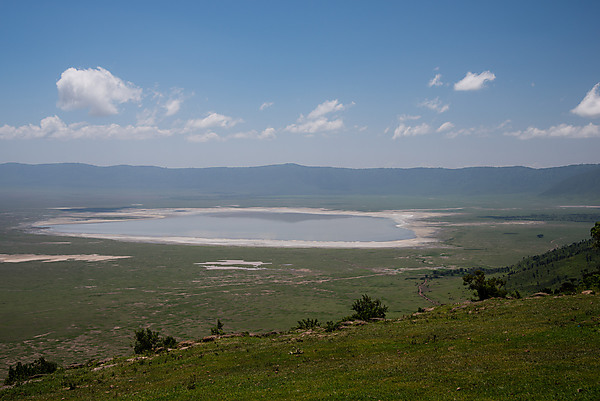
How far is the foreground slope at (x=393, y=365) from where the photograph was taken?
15367mm

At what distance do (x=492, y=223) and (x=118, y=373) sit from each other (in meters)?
192

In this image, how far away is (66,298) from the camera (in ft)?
235

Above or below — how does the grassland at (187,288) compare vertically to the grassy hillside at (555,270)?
below

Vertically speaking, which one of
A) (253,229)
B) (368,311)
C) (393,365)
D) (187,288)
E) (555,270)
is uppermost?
(393,365)

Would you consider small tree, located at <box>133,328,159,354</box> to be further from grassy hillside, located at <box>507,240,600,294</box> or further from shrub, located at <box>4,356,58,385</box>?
grassy hillside, located at <box>507,240,600,294</box>

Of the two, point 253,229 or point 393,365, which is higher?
point 393,365

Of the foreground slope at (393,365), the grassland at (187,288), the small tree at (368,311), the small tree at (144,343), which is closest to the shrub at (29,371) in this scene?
the foreground slope at (393,365)

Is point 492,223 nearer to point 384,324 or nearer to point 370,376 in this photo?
point 384,324

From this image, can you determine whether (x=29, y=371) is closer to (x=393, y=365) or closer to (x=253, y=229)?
(x=393, y=365)

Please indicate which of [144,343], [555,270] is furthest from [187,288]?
[555,270]

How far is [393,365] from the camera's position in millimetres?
19312

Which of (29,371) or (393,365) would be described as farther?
(29,371)

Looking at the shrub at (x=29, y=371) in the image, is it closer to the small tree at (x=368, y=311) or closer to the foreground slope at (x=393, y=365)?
the foreground slope at (x=393, y=365)

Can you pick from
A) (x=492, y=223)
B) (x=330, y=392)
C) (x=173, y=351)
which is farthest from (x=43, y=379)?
(x=492, y=223)
